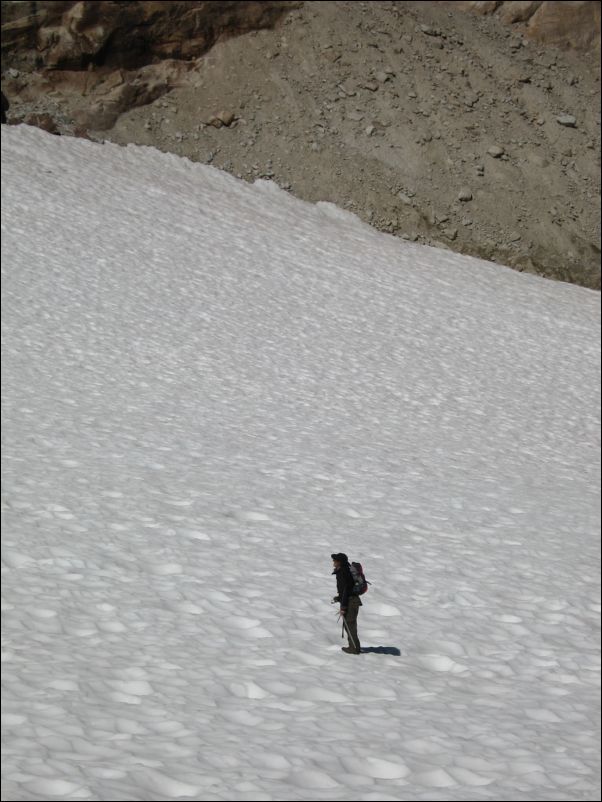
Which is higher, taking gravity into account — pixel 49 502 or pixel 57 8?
pixel 57 8

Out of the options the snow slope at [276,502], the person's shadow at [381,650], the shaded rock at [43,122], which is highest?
the shaded rock at [43,122]

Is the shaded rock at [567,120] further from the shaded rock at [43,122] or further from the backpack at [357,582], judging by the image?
the backpack at [357,582]

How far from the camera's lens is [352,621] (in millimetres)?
8703

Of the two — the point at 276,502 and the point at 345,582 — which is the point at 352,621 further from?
the point at 276,502

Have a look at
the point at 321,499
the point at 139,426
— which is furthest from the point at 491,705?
the point at 139,426

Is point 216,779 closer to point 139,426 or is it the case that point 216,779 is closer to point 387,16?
point 139,426

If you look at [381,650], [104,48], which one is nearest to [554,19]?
[104,48]

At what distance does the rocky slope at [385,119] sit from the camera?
30391 mm

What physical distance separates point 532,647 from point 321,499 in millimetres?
4485

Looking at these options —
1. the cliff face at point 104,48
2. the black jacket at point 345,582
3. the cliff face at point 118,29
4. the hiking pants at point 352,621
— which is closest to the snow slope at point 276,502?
the hiking pants at point 352,621

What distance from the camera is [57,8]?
103 ft

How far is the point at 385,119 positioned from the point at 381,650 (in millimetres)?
Result: 25765

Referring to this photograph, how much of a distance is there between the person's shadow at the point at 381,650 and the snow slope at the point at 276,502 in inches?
1.9

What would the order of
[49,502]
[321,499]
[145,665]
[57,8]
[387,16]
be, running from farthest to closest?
[387,16] < [57,8] < [321,499] < [49,502] < [145,665]
